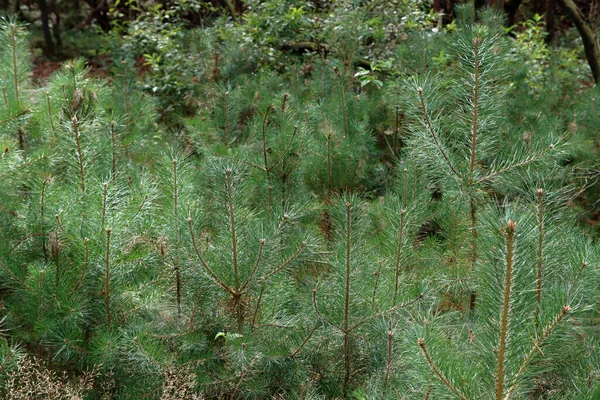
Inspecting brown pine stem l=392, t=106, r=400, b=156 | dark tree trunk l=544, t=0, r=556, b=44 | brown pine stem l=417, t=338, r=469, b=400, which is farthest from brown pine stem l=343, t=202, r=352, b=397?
dark tree trunk l=544, t=0, r=556, b=44

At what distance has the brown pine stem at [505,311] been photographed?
1.44 meters

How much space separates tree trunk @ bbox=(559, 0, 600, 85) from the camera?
5.39 metres

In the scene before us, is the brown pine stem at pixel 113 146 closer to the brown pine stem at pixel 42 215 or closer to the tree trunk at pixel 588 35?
the brown pine stem at pixel 42 215

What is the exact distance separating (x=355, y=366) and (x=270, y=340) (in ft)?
1.09

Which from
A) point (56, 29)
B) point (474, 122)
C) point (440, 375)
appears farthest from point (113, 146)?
point (56, 29)

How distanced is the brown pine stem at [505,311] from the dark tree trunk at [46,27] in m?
9.27

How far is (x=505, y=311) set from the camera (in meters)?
1.53

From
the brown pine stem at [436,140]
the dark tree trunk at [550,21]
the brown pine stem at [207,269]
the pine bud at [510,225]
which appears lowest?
the dark tree trunk at [550,21]

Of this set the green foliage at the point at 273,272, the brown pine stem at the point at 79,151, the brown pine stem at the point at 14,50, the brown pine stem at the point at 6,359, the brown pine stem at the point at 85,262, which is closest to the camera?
the green foliage at the point at 273,272

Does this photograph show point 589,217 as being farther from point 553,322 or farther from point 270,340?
point 553,322

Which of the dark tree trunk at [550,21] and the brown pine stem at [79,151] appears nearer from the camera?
the brown pine stem at [79,151]

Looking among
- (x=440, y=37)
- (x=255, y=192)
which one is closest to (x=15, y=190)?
(x=255, y=192)

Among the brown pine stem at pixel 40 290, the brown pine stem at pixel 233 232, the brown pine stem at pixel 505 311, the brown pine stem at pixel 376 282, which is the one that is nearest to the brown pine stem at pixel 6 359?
the brown pine stem at pixel 40 290

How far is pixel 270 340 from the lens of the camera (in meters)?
2.46
